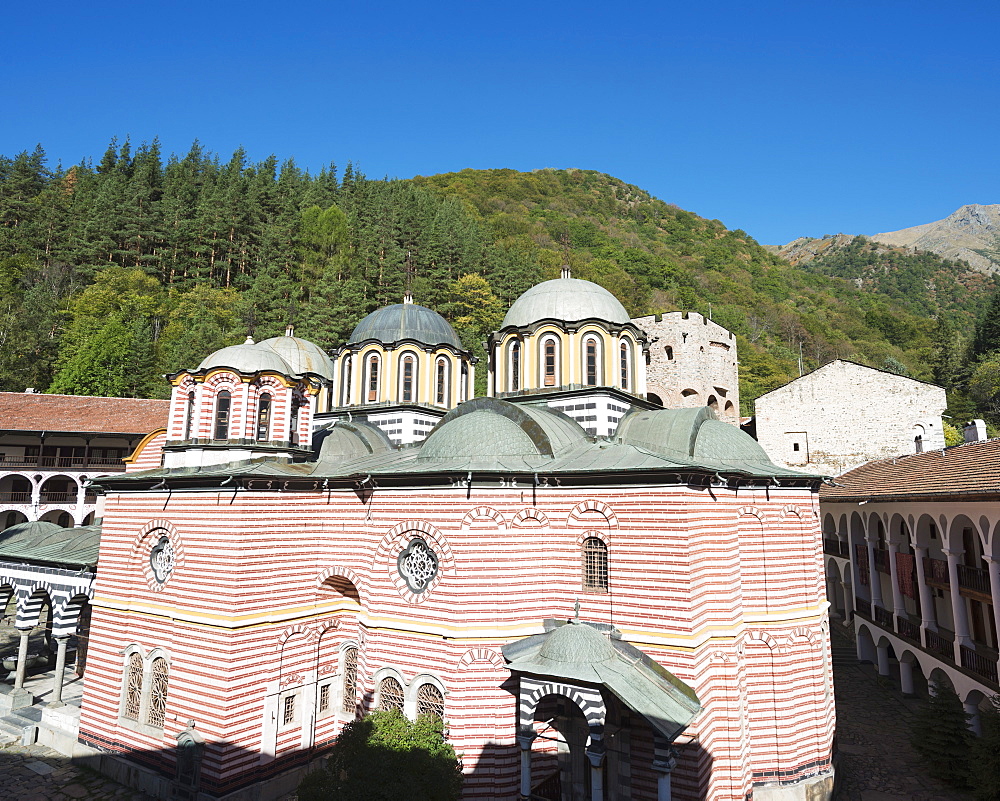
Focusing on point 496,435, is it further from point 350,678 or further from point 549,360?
point 350,678

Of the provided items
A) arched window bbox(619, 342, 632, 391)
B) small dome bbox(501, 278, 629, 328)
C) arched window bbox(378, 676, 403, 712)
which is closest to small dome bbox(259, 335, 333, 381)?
small dome bbox(501, 278, 629, 328)

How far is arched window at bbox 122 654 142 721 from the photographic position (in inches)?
460

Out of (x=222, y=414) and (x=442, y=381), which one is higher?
(x=442, y=381)

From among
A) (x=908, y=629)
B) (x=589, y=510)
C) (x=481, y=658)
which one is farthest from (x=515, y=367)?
(x=908, y=629)

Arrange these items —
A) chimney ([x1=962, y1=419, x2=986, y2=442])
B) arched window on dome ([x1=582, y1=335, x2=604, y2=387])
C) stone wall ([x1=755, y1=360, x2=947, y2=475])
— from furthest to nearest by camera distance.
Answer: stone wall ([x1=755, y1=360, x2=947, y2=475]), chimney ([x1=962, y1=419, x2=986, y2=442]), arched window on dome ([x1=582, y1=335, x2=604, y2=387])

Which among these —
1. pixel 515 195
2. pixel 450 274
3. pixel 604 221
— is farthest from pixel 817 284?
pixel 450 274

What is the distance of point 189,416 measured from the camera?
12.9 meters

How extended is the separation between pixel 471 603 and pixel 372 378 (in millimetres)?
8299

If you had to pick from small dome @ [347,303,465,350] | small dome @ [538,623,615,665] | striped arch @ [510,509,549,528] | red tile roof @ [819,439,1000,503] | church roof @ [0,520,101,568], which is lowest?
small dome @ [538,623,615,665]

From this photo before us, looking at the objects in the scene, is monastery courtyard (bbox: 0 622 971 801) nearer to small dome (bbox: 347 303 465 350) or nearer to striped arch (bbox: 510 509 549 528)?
striped arch (bbox: 510 509 549 528)

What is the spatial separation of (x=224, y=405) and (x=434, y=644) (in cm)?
693

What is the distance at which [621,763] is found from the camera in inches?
375

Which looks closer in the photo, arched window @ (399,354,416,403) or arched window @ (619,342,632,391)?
arched window @ (619,342,632,391)

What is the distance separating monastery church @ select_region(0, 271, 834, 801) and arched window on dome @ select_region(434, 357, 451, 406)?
12.6 feet
